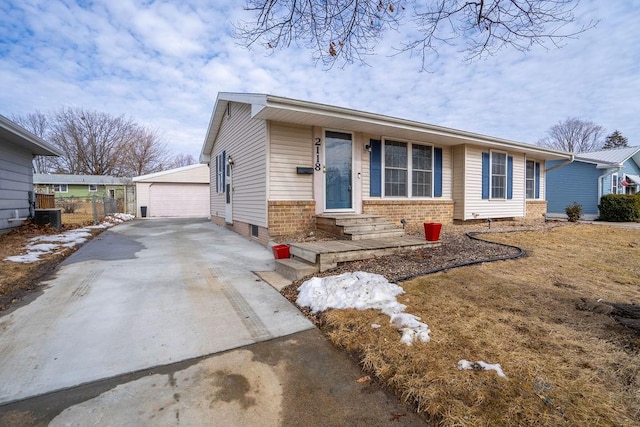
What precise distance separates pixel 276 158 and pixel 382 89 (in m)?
3.31

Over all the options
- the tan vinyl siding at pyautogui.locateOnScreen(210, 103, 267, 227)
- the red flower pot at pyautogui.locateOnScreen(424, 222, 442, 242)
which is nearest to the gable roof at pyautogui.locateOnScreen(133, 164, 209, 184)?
the tan vinyl siding at pyautogui.locateOnScreen(210, 103, 267, 227)

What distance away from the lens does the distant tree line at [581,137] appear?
35375 mm

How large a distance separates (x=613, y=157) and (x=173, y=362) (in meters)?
24.4

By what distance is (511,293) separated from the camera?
337 cm

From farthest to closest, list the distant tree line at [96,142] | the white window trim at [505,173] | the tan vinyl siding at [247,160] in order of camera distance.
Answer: the distant tree line at [96,142] < the white window trim at [505,173] < the tan vinyl siding at [247,160]

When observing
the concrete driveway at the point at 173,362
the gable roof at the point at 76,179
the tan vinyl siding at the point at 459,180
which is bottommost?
the concrete driveway at the point at 173,362

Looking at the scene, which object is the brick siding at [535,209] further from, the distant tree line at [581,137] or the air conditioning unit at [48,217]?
the distant tree line at [581,137]

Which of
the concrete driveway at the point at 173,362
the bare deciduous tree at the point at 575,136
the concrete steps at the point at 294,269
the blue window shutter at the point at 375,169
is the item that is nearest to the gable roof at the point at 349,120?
the blue window shutter at the point at 375,169

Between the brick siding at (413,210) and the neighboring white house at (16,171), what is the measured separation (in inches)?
344

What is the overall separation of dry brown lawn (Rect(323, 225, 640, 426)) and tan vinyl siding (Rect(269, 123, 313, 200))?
3.78m

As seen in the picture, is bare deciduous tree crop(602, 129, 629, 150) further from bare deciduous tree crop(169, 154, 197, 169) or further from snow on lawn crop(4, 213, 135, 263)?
bare deciduous tree crop(169, 154, 197, 169)

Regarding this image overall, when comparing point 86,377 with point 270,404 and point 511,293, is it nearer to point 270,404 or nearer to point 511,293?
point 270,404

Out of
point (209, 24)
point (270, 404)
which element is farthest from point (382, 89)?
point (270, 404)

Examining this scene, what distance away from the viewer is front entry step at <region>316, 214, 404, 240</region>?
590cm
